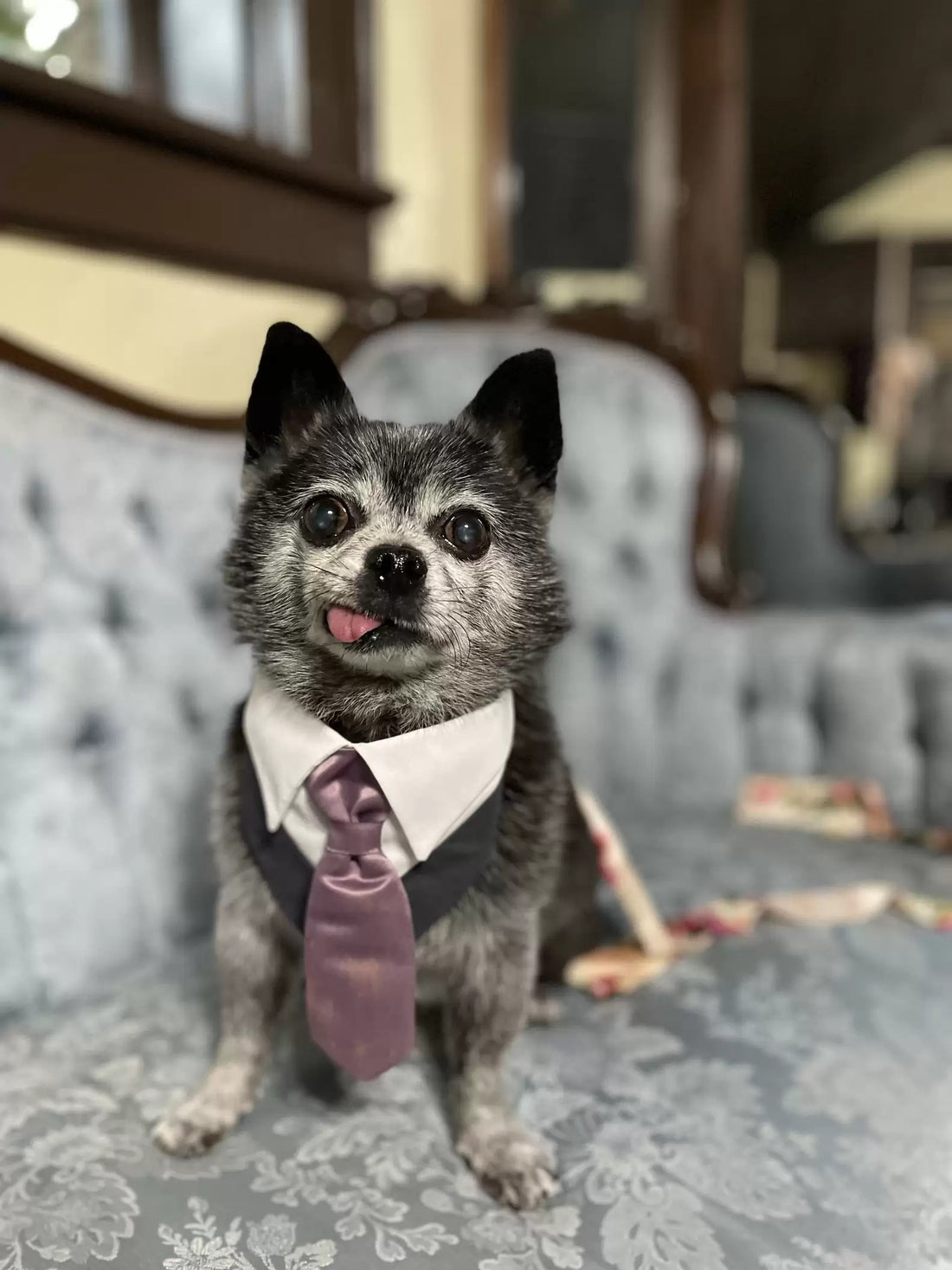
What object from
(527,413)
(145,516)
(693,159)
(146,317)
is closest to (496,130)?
(693,159)

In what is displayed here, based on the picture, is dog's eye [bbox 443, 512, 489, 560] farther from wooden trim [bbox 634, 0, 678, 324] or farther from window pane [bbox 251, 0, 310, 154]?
wooden trim [bbox 634, 0, 678, 324]

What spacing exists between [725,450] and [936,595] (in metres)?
1.41

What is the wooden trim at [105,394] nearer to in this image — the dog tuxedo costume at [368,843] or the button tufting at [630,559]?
the dog tuxedo costume at [368,843]

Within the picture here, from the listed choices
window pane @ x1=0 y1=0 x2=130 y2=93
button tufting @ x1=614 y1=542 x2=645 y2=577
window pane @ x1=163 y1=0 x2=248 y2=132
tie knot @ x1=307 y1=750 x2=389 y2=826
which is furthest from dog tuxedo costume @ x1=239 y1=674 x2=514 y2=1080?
window pane @ x1=163 y1=0 x2=248 y2=132

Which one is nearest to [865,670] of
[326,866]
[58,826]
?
[326,866]

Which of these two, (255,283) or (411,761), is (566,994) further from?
(255,283)

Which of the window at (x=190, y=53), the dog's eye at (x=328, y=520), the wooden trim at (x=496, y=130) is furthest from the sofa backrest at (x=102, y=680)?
the wooden trim at (x=496, y=130)

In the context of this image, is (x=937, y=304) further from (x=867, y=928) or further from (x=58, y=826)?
(x=58, y=826)

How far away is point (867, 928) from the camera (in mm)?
1228

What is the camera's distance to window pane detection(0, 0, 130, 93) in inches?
55.5

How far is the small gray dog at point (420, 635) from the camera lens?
29.1 inches

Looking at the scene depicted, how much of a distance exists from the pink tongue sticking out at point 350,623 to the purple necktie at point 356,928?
12cm

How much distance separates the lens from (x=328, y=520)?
2.45 feet

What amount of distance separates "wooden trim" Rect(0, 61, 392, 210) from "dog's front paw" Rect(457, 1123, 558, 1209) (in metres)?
1.35
